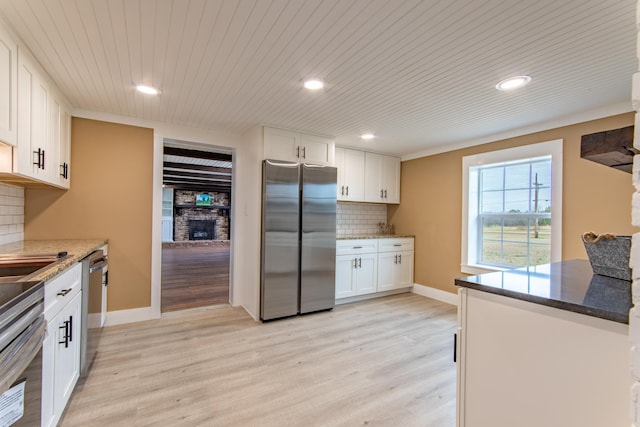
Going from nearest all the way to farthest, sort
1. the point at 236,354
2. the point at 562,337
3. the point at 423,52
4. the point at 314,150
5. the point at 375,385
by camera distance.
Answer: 1. the point at 562,337
2. the point at 423,52
3. the point at 375,385
4. the point at 236,354
5. the point at 314,150

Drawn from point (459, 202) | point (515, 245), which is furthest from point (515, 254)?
point (459, 202)

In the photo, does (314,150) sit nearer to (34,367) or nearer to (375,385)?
(375,385)

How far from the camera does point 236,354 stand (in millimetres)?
2584

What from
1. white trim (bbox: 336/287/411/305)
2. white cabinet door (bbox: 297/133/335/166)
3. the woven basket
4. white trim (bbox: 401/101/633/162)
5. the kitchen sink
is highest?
white trim (bbox: 401/101/633/162)

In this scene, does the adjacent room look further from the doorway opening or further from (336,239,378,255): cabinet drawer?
the doorway opening

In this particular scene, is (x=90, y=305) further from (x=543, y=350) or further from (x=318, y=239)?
(x=543, y=350)

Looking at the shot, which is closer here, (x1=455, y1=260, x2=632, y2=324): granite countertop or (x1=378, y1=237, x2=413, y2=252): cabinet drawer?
(x1=455, y1=260, x2=632, y2=324): granite countertop

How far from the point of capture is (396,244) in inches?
176

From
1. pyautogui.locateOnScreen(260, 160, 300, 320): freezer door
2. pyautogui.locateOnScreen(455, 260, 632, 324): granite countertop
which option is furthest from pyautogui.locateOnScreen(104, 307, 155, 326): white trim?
pyautogui.locateOnScreen(455, 260, 632, 324): granite countertop

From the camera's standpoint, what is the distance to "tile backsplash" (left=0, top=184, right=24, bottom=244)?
7.98ft

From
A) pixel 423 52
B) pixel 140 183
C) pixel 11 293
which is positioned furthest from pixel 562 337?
pixel 140 183

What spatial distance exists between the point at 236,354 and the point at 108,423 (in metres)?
1.00

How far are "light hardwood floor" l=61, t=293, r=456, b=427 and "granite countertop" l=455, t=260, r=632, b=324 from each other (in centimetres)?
103

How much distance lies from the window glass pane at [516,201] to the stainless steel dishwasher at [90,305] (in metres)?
4.25
